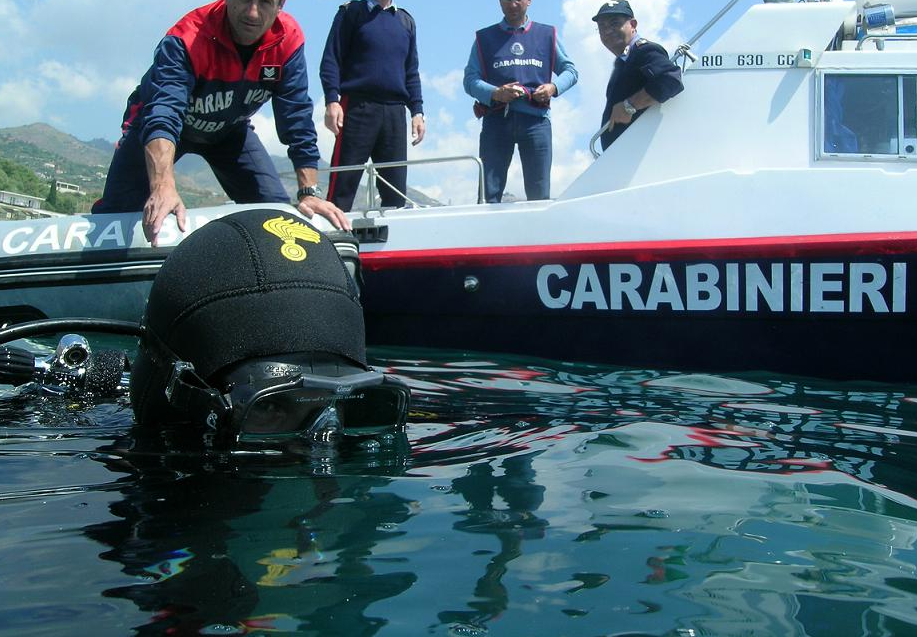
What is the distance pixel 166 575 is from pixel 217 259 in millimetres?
919

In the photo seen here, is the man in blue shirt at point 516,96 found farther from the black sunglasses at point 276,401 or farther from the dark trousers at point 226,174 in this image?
the black sunglasses at point 276,401

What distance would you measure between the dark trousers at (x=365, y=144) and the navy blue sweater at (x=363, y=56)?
8 cm

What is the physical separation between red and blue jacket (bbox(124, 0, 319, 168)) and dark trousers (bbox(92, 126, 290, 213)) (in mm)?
106

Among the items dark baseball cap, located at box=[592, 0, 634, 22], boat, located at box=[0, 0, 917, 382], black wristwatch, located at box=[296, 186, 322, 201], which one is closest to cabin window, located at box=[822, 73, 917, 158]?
boat, located at box=[0, 0, 917, 382]

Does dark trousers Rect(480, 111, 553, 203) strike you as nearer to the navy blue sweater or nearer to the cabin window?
the navy blue sweater

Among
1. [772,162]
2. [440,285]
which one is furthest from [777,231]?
[440,285]

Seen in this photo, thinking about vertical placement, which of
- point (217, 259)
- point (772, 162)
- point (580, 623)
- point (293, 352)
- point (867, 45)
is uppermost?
point (867, 45)

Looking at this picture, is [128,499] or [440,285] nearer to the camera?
[128,499]

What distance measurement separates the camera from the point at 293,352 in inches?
81.9

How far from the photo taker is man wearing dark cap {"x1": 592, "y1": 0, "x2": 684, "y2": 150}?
5152 mm

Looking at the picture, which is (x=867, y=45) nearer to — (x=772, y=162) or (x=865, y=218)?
(x=772, y=162)

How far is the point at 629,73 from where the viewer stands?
5305 millimetres

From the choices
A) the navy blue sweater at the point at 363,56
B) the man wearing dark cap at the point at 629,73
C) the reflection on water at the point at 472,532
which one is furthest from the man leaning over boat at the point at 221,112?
the reflection on water at the point at 472,532

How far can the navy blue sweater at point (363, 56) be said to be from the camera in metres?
5.67
